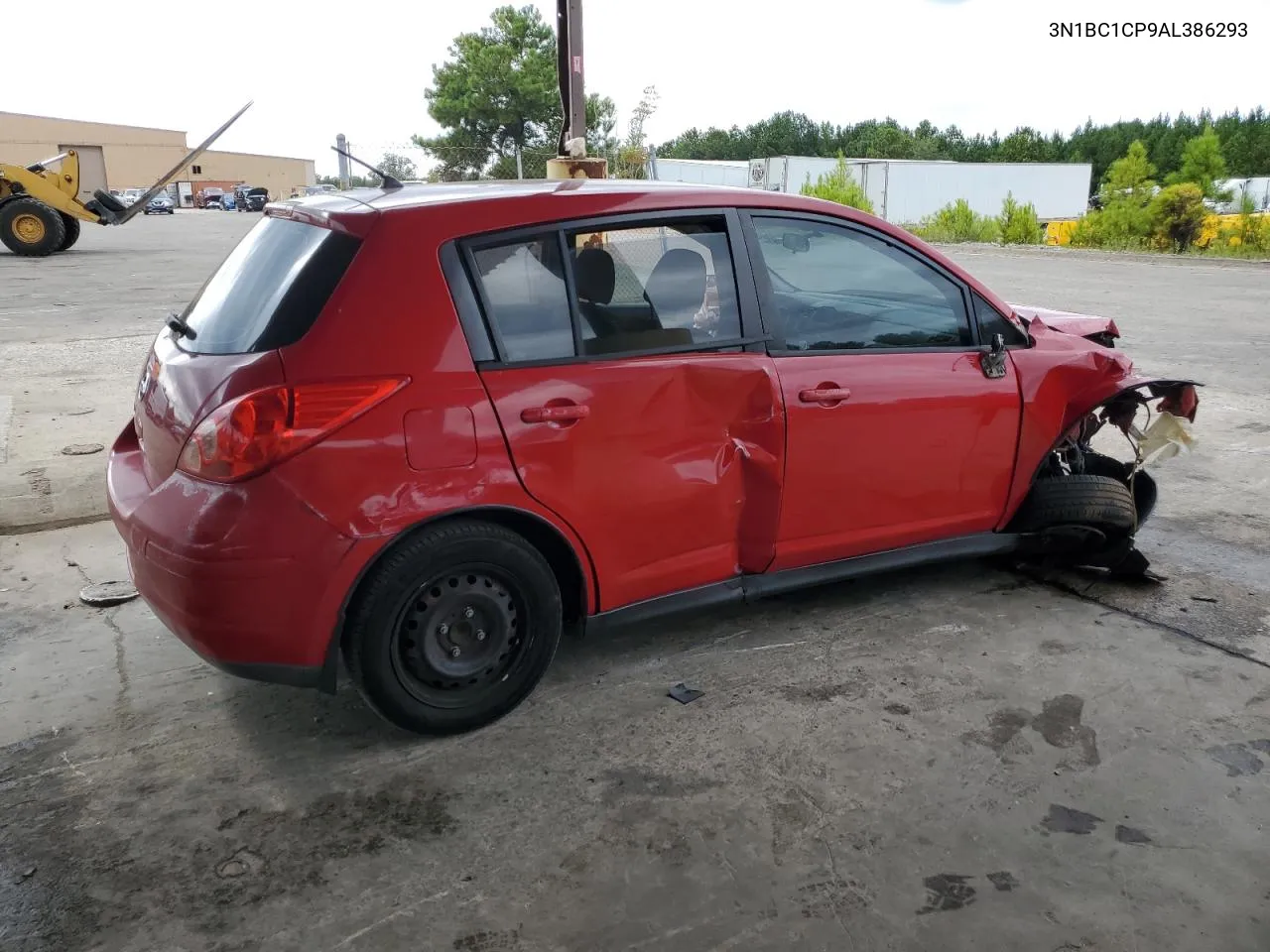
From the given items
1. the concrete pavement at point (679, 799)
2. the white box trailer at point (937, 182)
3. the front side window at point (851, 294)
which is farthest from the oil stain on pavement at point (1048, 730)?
the white box trailer at point (937, 182)

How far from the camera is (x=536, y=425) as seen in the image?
304 centimetres

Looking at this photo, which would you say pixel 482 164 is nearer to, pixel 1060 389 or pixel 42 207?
pixel 42 207

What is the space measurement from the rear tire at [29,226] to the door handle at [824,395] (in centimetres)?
2205

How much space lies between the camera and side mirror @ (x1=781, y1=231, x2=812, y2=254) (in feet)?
12.0

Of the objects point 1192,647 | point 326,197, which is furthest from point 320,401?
point 1192,647

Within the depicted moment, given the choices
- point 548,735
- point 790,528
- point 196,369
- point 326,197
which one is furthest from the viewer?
point 790,528

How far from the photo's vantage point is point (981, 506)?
4.09 metres

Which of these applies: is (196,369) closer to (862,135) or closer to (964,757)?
(964,757)

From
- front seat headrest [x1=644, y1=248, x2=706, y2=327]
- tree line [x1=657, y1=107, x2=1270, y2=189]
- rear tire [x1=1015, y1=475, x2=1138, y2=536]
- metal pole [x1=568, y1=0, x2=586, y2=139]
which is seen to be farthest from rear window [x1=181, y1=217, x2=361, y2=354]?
tree line [x1=657, y1=107, x2=1270, y2=189]

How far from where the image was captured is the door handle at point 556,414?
3.03 metres

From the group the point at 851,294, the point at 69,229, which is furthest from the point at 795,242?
the point at 69,229

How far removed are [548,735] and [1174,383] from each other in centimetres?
297

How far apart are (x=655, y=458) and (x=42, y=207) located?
2214cm

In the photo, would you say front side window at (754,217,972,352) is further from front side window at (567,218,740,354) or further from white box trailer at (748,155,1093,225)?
white box trailer at (748,155,1093,225)
